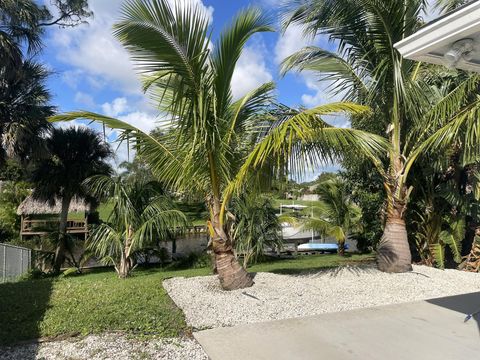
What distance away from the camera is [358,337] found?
4.96 meters

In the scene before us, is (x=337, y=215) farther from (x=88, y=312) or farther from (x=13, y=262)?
(x=88, y=312)

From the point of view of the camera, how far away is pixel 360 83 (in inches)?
361

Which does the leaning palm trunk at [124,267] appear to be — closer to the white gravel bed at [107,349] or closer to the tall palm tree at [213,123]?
the tall palm tree at [213,123]

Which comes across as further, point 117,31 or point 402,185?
point 402,185

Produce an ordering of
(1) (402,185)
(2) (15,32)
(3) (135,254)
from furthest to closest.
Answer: (2) (15,32) → (3) (135,254) → (1) (402,185)

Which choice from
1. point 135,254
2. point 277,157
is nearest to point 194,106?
point 277,157

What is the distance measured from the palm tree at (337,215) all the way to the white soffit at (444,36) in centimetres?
1200

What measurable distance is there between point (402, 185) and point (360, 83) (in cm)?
241

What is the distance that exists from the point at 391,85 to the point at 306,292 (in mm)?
4671

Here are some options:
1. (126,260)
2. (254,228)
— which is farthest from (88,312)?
(254,228)

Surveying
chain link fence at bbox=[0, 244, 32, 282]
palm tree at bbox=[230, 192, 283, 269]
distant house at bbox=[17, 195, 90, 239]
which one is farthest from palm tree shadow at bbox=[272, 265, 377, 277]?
distant house at bbox=[17, 195, 90, 239]

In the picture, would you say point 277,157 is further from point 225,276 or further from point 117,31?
point 117,31

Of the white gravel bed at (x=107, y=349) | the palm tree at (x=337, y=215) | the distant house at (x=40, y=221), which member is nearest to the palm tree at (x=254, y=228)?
the palm tree at (x=337, y=215)

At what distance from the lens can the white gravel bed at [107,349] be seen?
4414 mm
